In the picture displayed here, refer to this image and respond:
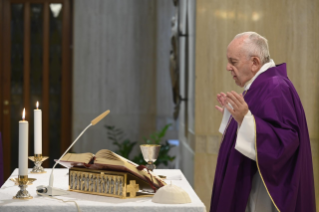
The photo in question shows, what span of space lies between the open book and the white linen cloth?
0.53 m

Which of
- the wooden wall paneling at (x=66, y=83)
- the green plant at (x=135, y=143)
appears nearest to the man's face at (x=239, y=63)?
the green plant at (x=135, y=143)

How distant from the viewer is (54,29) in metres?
6.59

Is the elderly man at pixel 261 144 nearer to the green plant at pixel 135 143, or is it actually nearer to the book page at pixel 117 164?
the book page at pixel 117 164

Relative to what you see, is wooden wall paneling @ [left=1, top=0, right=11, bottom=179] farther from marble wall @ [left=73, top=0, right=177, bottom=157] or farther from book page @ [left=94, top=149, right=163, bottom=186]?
book page @ [left=94, top=149, right=163, bottom=186]

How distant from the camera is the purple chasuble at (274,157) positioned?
2094 mm

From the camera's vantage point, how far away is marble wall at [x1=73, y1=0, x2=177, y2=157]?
6.41 metres

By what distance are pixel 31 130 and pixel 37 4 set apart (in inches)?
76.5

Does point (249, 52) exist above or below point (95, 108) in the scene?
above

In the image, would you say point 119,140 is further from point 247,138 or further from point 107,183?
point 107,183

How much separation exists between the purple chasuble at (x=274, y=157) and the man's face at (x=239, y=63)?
67 mm

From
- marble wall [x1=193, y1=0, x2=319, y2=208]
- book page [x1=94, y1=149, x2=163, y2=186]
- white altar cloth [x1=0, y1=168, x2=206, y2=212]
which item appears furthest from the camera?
marble wall [x1=193, y1=0, x2=319, y2=208]

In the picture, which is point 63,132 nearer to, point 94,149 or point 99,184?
point 94,149

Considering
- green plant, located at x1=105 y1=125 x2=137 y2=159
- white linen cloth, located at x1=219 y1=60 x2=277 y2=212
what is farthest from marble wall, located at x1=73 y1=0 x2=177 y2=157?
white linen cloth, located at x1=219 y1=60 x2=277 y2=212

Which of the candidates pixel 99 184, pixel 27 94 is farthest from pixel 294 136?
pixel 27 94
